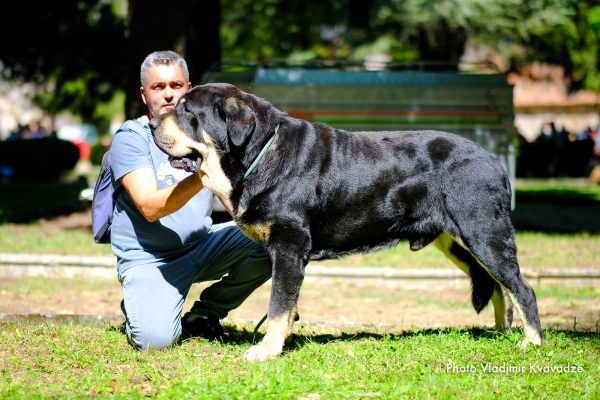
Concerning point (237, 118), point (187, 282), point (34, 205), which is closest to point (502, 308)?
point (187, 282)

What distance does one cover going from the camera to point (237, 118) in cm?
456

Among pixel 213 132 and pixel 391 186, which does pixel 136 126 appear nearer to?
pixel 213 132

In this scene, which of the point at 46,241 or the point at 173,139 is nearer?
the point at 173,139

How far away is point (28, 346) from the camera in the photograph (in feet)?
16.4

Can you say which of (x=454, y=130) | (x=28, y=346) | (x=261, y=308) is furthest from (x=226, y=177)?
(x=454, y=130)

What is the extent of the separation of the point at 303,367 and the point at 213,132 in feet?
5.40

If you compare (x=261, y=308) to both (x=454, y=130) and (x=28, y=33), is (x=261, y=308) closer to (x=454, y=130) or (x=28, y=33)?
(x=454, y=130)

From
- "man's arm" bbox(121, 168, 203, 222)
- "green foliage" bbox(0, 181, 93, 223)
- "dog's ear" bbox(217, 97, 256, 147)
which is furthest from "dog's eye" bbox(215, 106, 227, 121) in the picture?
"green foliage" bbox(0, 181, 93, 223)

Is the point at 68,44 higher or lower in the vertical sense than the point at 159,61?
lower

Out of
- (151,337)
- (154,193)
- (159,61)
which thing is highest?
(159,61)

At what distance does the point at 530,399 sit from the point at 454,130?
8.15 meters

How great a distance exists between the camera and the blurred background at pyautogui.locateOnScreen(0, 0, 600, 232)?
11.7 meters

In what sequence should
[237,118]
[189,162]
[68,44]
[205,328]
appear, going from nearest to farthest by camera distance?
[237,118] < [189,162] < [205,328] < [68,44]

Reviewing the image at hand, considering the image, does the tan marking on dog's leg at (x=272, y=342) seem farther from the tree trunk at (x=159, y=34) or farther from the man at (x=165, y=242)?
the tree trunk at (x=159, y=34)
